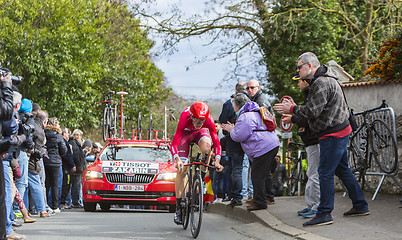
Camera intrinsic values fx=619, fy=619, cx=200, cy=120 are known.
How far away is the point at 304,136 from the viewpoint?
8648 mm

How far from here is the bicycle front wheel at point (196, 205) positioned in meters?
7.89

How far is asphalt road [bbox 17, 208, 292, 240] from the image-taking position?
26.8ft

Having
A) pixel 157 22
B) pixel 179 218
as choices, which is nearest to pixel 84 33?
pixel 157 22

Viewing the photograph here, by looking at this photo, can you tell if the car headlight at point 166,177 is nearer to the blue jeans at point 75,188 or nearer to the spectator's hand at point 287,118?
the blue jeans at point 75,188

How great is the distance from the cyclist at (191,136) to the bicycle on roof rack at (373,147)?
259 centimetres

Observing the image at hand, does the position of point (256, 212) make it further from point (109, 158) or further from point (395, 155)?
point (109, 158)

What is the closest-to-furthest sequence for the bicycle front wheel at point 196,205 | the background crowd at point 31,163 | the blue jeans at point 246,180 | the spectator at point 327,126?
the background crowd at point 31,163 < the spectator at point 327,126 < the bicycle front wheel at point 196,205 < the blue jeans at point 246,180

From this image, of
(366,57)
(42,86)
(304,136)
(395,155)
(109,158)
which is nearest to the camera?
(304,136)

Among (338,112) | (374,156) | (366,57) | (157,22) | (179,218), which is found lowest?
(179,218)

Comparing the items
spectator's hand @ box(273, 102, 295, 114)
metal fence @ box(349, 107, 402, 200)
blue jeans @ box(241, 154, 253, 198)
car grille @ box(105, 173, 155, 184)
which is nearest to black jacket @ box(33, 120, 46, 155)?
car grille @ box(105, 173, 155, 184)

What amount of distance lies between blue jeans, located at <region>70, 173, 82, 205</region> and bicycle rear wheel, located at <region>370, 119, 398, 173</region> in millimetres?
8705

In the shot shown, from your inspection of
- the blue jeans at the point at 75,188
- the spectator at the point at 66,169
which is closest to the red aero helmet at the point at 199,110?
the spectator at the point at 66,169

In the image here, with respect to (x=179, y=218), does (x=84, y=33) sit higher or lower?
higher

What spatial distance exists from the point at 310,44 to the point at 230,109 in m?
16.3
